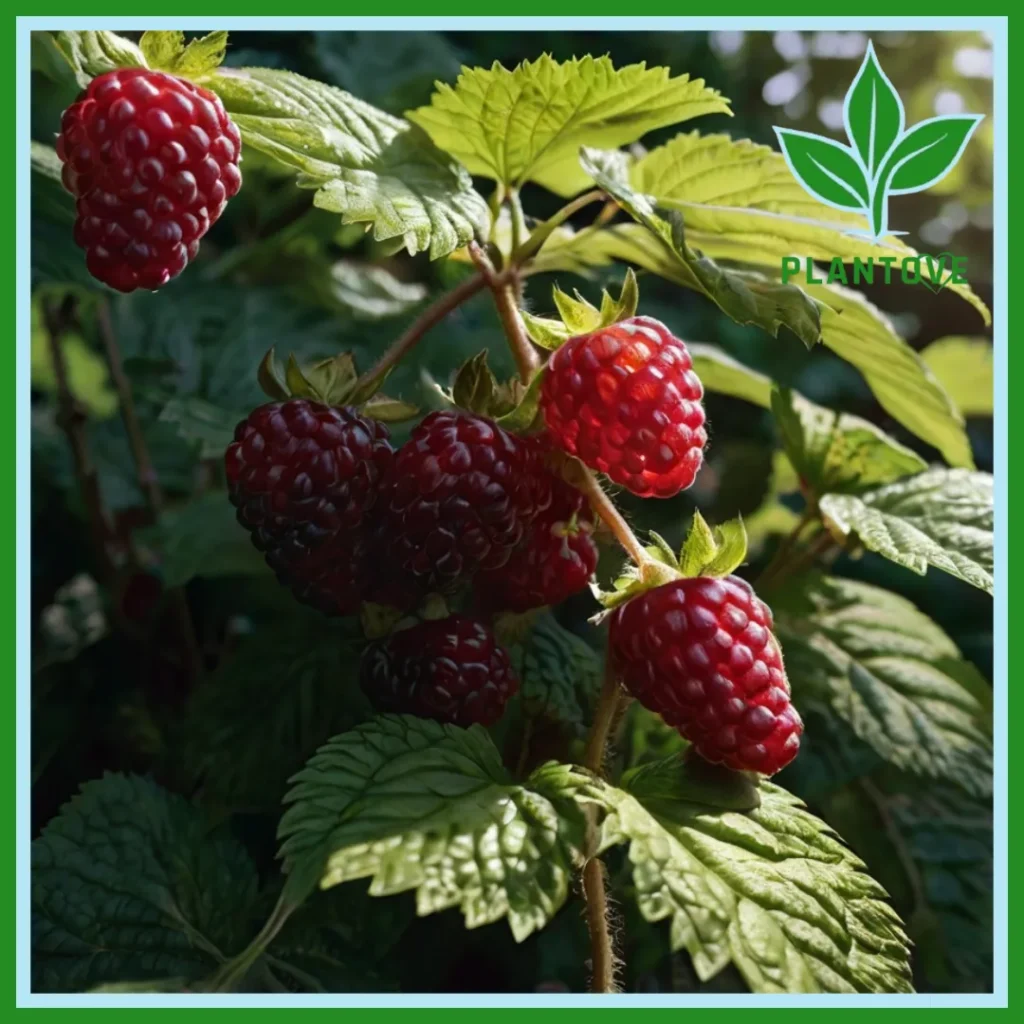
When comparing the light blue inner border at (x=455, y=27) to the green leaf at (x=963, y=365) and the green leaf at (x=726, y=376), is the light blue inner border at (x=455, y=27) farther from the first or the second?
the green leaf at (x=963, y=365)

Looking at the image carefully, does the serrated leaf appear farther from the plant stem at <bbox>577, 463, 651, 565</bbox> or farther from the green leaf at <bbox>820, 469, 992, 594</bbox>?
the plant stem at <bbox>577, 463, 651, 565</bbox>

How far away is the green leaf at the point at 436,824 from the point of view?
1.60 ft

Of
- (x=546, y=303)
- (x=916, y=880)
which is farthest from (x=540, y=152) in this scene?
(x=916, y=880)

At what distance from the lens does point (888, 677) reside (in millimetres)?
909

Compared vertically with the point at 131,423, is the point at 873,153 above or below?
above

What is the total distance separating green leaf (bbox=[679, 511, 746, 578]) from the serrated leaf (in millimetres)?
318

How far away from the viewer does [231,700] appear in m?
0.79

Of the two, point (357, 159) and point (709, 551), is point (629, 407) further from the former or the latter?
point (357, 159)

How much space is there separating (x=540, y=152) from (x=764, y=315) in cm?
21

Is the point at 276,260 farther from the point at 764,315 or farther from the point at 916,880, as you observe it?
the point at 916,880

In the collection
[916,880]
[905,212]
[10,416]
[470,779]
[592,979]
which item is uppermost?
[905,212]

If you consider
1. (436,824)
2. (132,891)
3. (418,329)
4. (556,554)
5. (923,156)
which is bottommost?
(132,891)

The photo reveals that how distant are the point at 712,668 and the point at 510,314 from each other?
25cm

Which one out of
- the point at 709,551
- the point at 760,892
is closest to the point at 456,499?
the point at 709,551
